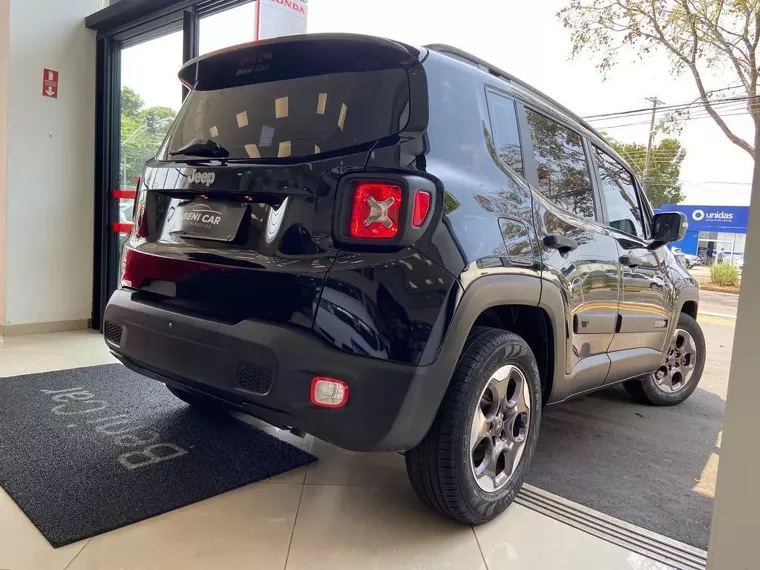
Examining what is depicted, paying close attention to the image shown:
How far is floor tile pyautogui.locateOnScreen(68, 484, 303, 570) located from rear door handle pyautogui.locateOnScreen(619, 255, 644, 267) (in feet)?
6.45

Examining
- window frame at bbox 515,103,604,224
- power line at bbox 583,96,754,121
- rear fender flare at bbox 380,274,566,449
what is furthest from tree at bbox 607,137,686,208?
rear fender flare at bbox 380,274,566,449

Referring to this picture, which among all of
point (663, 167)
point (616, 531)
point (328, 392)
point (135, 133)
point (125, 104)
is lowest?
point (616, 531)

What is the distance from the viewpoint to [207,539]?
1.89 meters

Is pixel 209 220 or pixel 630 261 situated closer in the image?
pixel 209 220

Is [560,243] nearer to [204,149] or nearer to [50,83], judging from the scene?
[204,149]

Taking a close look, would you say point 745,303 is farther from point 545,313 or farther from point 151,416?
point 151,416

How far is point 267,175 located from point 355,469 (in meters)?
1.39

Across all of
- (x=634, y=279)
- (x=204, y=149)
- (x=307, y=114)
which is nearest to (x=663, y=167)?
(x=634, y=279)

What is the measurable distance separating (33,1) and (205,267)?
14.9ft

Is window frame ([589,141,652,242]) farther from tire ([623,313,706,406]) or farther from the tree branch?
the tree branch

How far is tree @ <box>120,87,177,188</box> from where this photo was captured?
17.0ft

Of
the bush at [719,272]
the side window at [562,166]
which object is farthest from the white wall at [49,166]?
the bush at [719,272]

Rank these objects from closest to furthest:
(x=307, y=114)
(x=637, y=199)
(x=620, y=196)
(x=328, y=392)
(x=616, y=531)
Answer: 1. (x=328, y=392)
2. (x=307, y=114)
3. (x=616, y=531)
4. (x=620, y=196)
5. (x=637, y=199)

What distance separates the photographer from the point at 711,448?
315 centimetres
